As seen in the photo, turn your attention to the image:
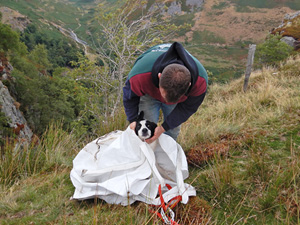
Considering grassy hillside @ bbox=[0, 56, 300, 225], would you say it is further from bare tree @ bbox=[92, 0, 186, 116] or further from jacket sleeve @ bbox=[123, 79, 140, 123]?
bare tree @ bbox=[92, 0, 186, 116]

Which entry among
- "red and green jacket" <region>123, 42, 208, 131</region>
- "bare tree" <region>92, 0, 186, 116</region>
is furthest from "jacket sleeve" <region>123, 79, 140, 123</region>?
"bare tree" <region>92, 0, 186, 116</region>

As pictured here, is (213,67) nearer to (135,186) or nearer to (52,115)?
(52,115)

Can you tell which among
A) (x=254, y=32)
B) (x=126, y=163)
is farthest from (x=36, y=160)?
(x=254, y=32)

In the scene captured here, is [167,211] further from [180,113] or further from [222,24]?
[222,24]

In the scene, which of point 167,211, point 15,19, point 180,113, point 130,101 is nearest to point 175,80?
point 180,113

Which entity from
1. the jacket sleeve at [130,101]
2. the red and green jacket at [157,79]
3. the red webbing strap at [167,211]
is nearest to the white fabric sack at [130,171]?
the red webbing strap at [167,211]

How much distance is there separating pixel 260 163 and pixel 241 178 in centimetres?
26

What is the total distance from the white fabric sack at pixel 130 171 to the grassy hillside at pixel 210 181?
0.11m

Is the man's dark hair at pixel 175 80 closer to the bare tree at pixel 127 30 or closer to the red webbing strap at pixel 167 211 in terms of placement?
the red webbing strap at pixel 167 211

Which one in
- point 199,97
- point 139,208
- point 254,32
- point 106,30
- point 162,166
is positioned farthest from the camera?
point 254,32

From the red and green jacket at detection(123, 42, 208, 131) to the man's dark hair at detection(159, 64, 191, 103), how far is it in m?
0.17

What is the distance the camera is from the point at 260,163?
233cm

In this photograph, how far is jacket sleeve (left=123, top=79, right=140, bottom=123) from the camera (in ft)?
7.73

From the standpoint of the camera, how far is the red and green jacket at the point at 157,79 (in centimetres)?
183
